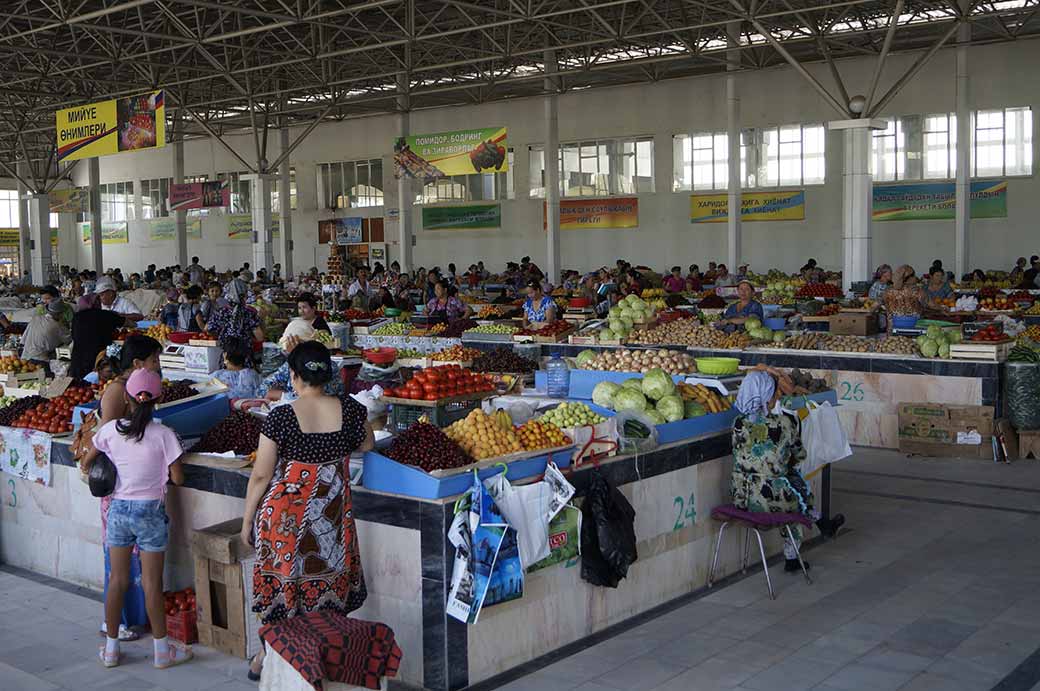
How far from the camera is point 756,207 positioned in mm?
27984

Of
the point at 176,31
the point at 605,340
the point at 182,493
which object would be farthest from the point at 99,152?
the point at 182,493

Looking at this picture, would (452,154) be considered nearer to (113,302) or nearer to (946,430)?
(113,302)

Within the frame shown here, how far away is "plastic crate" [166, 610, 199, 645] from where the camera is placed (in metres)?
5.26

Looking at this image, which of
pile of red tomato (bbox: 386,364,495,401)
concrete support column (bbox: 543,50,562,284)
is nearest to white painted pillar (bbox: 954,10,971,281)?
concrete support column (bbox: 543,50,562,284)

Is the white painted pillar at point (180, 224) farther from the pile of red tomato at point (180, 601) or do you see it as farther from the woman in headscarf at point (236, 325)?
the pile of red tomato at point (180, 601)

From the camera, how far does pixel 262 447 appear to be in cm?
431

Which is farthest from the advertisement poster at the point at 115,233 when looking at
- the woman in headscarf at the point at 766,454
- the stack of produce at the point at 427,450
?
the stack of produce at the point at 427,450

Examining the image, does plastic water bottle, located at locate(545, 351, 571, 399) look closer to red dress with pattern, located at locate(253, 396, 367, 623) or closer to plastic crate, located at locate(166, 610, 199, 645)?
plastic crate, located at locate(166, 610, 199, 645)

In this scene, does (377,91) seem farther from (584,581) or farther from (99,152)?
(584,581)

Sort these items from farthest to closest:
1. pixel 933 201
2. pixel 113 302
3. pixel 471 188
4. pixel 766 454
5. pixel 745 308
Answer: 1. pixel 471 188
2. pixel 933 201
3. pixel 113 302
4. pixel 745 308
5. pixel 766 454

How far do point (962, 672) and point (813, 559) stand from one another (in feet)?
6.15

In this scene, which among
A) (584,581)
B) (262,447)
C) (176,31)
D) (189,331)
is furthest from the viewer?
(176,31)

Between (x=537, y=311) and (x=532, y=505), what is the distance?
8.24 meters

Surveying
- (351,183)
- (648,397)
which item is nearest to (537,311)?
(648,397)
